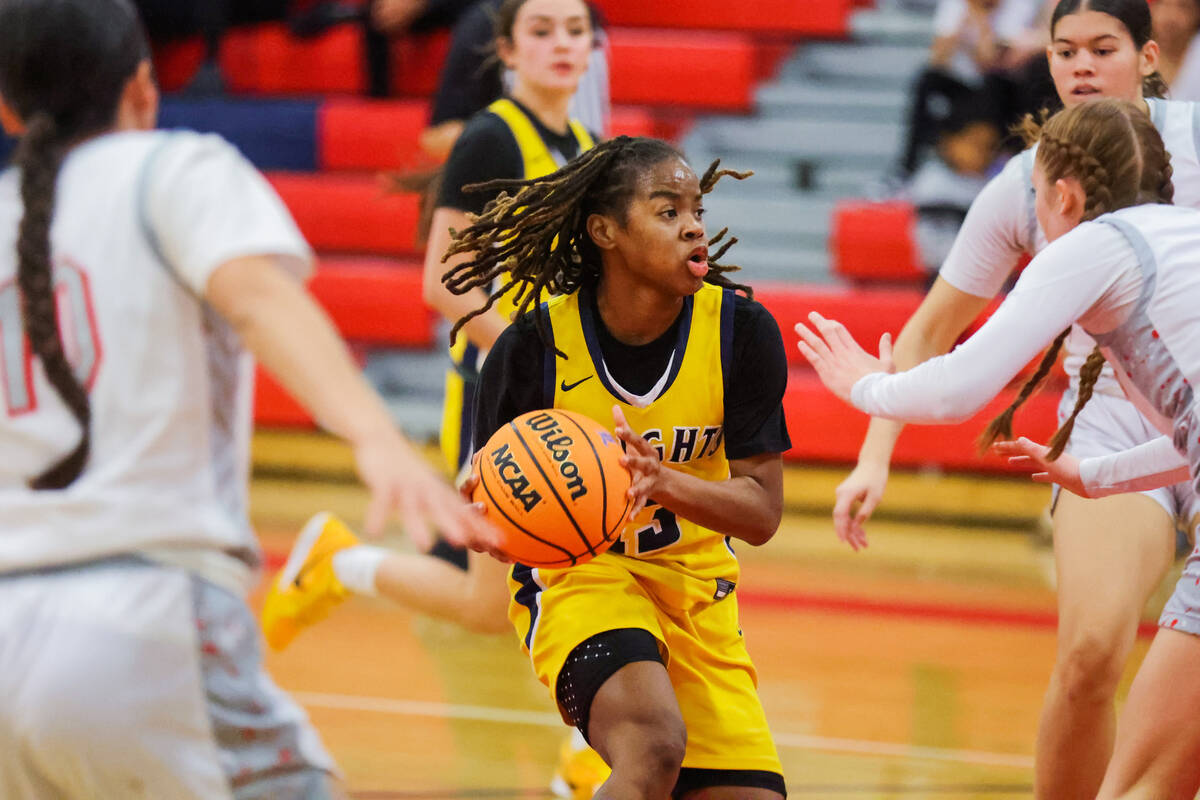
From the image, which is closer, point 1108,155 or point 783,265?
point 1108,155

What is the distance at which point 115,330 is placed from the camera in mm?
1842

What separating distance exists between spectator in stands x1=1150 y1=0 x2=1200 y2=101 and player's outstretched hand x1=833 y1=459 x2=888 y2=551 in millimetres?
3805

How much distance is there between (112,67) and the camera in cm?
192

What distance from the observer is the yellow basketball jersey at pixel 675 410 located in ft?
9.75

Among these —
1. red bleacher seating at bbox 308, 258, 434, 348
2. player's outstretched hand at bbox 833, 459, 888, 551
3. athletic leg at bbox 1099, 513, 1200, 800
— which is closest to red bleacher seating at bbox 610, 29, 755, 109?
red bleacher seating at bbox 308, 258, 434, 348

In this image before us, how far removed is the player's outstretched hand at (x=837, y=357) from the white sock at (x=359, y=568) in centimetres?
185

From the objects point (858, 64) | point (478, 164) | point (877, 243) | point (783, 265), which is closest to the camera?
point (478, 164)

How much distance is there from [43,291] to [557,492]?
3.64 ft

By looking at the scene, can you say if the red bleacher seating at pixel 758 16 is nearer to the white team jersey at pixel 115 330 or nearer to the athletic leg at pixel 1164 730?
the athletic leg at pixel 1164 730

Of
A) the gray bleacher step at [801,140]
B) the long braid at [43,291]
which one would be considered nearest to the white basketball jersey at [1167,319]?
the long braid at [43,291]

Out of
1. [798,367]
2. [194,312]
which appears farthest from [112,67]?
[798,367]

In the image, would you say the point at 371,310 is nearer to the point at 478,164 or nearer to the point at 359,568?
the point at 359,568

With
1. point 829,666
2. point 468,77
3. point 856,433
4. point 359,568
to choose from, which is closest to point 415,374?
point 856,433

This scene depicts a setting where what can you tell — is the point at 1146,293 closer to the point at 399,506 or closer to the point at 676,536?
the point at 676,536
